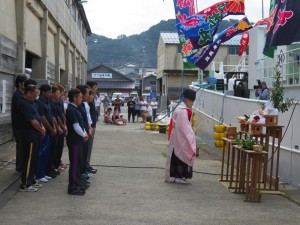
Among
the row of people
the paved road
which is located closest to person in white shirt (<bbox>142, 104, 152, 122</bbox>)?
the paved road

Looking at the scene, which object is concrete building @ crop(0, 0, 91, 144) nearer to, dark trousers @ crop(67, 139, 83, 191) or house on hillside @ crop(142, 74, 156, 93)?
dark trousers @ crop(67, 139, 83, 191)

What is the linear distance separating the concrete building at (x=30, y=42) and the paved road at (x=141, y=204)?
469 centimetres

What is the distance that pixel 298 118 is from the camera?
897 centimetres

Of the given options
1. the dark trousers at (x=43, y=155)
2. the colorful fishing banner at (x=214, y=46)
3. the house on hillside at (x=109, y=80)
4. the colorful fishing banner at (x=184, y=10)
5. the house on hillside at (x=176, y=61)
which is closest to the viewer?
the dark trousers at (x=43, y=155)

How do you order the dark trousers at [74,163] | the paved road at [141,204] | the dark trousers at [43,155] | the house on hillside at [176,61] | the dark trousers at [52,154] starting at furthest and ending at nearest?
the house on hillside at [176,61]
the dark trousers at [52,154]
the dark trousers at [43,155]
the dark trousers at [74,163]
the paved road at [141,204]

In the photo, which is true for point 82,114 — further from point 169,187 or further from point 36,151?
point 169,187

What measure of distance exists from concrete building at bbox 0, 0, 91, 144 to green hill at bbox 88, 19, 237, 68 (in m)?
96.9

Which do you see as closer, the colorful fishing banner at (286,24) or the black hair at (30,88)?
the black hair at (30,88)

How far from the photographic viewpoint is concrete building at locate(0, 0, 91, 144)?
13.2 m

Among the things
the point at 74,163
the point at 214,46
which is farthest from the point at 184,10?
the point at 74,163

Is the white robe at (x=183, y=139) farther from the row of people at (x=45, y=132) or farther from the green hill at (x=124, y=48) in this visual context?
the green hill at (x=124, y=48)

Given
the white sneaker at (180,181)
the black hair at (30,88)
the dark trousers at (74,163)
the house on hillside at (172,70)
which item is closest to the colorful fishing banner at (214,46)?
the white sneaker at (180,181)

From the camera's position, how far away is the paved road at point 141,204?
21.0 feet

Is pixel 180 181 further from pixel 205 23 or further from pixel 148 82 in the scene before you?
pixel 148 82
